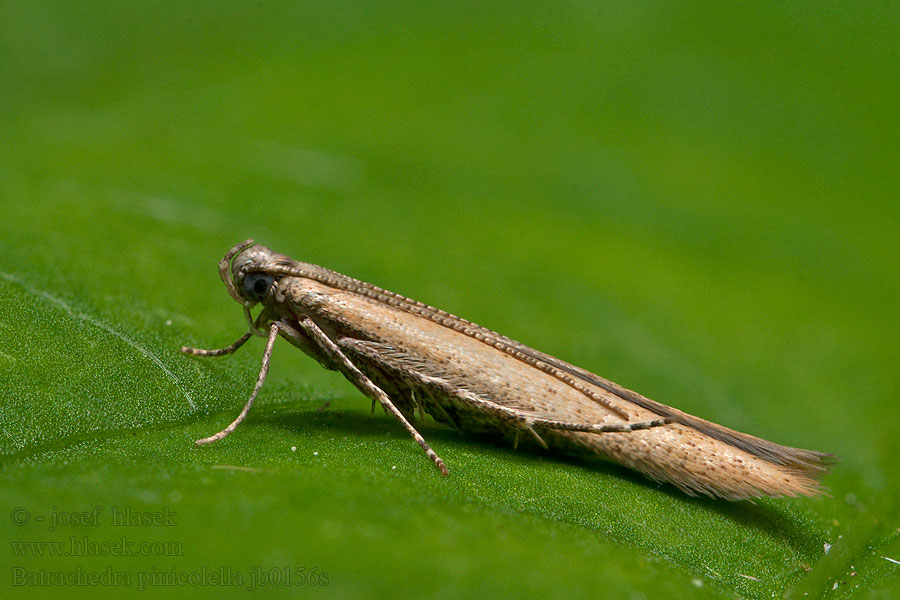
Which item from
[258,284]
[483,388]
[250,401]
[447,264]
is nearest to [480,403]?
[483,388]

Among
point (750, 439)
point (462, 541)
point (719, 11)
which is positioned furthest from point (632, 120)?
point (462, 541)

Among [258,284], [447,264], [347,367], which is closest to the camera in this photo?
[347,367]

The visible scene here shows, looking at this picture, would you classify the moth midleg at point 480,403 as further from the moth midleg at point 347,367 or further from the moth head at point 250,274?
the moth head at point 250,274

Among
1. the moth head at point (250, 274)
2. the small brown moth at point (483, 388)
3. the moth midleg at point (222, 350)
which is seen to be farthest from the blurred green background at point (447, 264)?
the moth head at point (250, 274)

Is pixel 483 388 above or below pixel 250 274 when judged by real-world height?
below

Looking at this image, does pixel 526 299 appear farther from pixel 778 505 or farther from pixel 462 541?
pixel 462 541

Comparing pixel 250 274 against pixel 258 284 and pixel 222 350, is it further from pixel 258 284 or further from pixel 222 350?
pixel 222 350

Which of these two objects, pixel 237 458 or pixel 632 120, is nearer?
pixel 237 458
